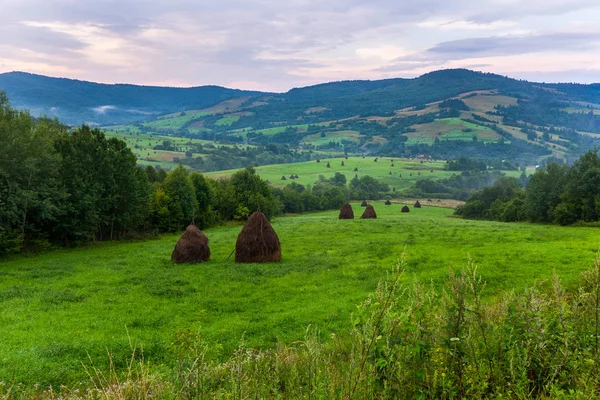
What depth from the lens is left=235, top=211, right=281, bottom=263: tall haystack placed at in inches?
958

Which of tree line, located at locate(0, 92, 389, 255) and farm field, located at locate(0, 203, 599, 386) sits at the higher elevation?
tree line, located at locate(0, 92, 389, 255)

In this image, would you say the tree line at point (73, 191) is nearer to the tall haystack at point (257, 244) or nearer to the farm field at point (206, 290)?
the farm field at point (206, 290)

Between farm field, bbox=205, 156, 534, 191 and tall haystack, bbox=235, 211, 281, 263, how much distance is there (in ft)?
351

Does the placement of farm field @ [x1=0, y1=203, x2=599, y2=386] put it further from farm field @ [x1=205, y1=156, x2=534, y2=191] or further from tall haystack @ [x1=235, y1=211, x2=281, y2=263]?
farm field @ [x1=205, y1=156, x2=534, y2=191]

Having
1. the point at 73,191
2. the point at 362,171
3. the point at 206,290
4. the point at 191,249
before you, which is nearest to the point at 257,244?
the point at 191,249

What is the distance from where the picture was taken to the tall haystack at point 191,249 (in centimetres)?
2466

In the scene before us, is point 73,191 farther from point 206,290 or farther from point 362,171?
point 362,171

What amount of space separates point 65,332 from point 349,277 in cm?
1334

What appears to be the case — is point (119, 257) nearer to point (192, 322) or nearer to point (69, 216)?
point (69, 216)

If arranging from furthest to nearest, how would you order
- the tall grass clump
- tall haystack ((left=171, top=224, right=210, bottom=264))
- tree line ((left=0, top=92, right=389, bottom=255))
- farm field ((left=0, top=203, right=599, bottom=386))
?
tree line ((left=0, top=92, right=389, bottom=255)) → tall haystack ((left=171, top=224, right=210, bottom=264)) → farm field ((left=0, top=203, right=599, bottom=386)) → the tall grass clump

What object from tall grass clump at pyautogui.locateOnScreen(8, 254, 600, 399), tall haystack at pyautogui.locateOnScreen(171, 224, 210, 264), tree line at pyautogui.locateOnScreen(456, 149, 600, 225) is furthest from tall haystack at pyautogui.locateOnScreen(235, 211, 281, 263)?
tree line at pyautogui.locateOnScreen(456, 149, 600, 225)

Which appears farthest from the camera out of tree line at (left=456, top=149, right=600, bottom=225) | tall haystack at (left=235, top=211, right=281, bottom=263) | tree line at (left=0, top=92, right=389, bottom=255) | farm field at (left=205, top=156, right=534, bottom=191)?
farm field at (left=205, top=156, right=534, bottom=191)

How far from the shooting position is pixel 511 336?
5.39 meters

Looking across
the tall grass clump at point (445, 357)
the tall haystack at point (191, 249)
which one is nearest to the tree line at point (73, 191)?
the tall haystack at point (191, 249)
